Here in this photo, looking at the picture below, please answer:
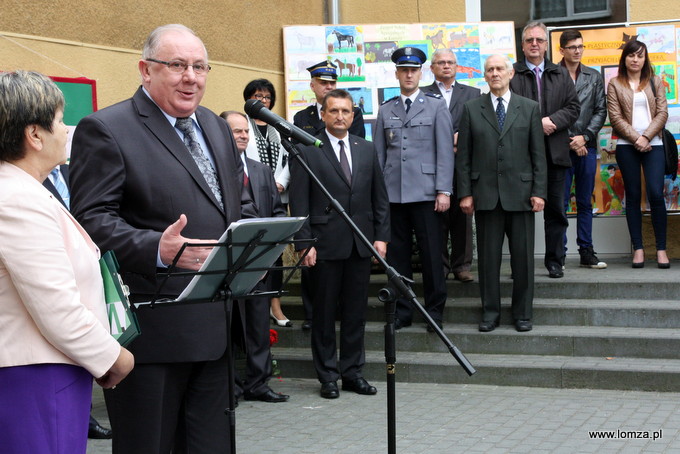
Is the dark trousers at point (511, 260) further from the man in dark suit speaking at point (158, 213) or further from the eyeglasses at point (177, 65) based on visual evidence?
the eyeglasses at point (177, 65)

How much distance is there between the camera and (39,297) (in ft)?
8.64

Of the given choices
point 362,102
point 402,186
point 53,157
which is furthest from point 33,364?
point 362,102

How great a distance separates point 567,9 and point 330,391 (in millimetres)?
5931

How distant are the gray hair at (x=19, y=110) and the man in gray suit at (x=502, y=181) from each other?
5.41m

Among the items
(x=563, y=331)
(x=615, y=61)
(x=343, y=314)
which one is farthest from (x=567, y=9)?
(x=343, y=314)

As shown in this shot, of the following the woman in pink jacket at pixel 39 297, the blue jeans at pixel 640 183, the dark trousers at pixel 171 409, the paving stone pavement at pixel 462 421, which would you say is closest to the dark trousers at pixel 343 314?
the paving stone pavement at pixel 462 421

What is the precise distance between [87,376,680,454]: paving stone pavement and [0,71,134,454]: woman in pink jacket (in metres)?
3.00

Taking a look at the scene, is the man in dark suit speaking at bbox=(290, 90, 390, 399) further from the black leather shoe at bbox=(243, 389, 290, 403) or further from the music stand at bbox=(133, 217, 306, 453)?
the music stand at bbox=(133, 217, 306, 453)

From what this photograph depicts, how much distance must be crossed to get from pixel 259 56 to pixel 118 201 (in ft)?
24.8

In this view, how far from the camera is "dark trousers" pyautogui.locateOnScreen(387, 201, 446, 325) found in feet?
25.6

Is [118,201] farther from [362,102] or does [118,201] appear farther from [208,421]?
[362,102]

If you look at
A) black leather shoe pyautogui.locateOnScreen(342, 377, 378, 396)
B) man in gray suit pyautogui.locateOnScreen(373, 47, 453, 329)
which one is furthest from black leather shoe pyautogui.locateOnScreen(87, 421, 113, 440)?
man in gray suit pyautogui.locateOnScreen(373, 47, 453, 329)

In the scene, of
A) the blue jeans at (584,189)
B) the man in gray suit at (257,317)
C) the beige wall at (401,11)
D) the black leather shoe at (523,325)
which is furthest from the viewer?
the beige wall at (401,11)

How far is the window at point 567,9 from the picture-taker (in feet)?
34.7
